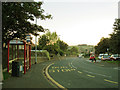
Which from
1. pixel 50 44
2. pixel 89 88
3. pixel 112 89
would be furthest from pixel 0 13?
pixel 50 44

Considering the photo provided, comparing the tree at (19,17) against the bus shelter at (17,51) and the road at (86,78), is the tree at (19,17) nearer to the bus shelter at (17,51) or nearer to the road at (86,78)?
the bus shelter at (17,51)

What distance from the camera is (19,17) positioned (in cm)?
1272

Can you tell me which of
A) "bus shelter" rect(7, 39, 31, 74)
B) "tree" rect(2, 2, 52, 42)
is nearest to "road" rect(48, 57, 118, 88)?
"bus shelter" rect(7, 39, 31, 74)

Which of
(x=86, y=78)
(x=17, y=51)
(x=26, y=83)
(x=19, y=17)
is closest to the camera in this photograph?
(x=26, y=83)

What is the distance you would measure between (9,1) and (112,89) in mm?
8861

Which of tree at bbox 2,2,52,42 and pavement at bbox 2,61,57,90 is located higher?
tree at bbox 2,2,52,42

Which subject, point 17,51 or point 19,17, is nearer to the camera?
point 19,17

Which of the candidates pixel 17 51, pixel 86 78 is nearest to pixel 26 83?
pixel 86 78

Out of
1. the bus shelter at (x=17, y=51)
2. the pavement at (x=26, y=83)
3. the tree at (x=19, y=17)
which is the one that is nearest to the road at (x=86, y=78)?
the pavement at (x=26, y=83)

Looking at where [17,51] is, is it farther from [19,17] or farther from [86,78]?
[86,78]

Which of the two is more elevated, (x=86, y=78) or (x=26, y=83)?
(x=26, y=83)

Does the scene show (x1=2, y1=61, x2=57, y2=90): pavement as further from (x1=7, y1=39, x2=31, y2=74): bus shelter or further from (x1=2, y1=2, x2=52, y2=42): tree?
(x1=2, y1=2, x2=52, y2=42): tree

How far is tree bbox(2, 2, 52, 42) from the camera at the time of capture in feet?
38.1

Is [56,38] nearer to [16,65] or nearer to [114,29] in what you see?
[114,29]
